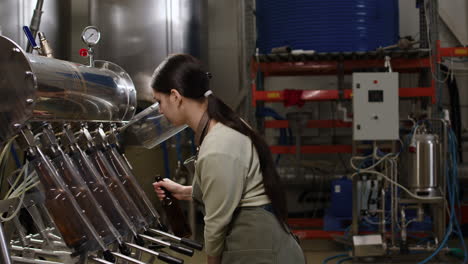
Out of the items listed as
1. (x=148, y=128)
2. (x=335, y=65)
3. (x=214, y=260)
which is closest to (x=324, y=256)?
(x=335, y=65)

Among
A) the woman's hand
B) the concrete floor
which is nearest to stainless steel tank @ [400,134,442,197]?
the concrete floor

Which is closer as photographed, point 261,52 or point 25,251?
point 25,251

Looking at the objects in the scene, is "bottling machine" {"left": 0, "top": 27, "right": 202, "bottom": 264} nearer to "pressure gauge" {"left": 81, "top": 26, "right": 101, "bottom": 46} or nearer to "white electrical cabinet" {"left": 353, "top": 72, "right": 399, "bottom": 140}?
"pressure gauge" {"left": 81, "top": 26, "right": 101, "bottom": 46}

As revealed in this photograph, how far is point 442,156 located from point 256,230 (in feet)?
8.78

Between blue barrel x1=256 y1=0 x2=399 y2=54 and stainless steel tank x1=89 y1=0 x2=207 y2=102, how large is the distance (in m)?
0.87

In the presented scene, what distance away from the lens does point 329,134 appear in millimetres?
5520

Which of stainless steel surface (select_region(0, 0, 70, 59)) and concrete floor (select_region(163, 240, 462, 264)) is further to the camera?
stainless steel surface (select_region(0, 0, 70, 59))

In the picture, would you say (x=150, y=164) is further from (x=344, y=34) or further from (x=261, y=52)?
(x=344, y=34)

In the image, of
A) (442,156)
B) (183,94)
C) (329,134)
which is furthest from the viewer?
(329,134)

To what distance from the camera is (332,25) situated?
4.31 meters

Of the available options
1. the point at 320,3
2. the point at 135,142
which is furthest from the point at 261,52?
the point at 135,142

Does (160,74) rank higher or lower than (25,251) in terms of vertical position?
higher

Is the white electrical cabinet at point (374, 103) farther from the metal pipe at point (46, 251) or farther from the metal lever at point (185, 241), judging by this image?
the metal pipe at point (46, 251)

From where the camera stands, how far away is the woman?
62.4 inches
